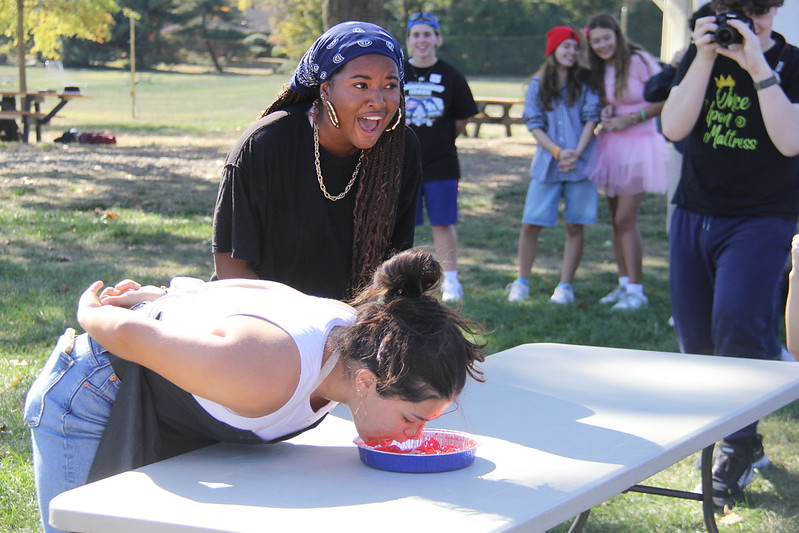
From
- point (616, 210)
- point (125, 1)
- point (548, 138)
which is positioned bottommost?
point (616, 210)

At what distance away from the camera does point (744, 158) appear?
Answer: 3.78 m

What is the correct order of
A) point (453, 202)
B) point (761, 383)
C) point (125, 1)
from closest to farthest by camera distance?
point (761, 383) → point (453, 202) → point (125, 1)

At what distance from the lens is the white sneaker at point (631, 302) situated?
6645 millimetres

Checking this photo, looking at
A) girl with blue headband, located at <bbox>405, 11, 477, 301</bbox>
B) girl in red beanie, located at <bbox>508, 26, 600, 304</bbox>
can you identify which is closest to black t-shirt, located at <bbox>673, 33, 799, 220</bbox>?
girl in red beanie, located at <bbox>508, 26, 600, 304</bbox>

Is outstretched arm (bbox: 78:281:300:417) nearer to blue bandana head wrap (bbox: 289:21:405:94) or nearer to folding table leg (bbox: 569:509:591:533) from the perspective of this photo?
blue bandana head wrap (bbox: 289:21:405:94)

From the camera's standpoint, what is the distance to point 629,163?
6.71m

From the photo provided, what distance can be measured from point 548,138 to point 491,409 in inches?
173

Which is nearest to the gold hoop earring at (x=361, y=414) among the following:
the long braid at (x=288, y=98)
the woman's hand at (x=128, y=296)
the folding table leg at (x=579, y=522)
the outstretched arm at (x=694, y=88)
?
the woman's hand at (x=128, y=296)

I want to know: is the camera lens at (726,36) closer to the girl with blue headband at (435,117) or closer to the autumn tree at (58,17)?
the girl with blue headband at (435,117)

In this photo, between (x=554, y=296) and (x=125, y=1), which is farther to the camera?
(x=125, y=1)

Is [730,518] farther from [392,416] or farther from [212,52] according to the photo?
[212,52]

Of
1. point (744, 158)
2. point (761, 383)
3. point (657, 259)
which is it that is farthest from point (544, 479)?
point (657, 259)

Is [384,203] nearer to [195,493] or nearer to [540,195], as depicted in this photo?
[195,493]

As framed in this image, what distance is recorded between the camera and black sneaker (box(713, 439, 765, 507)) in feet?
12.6
